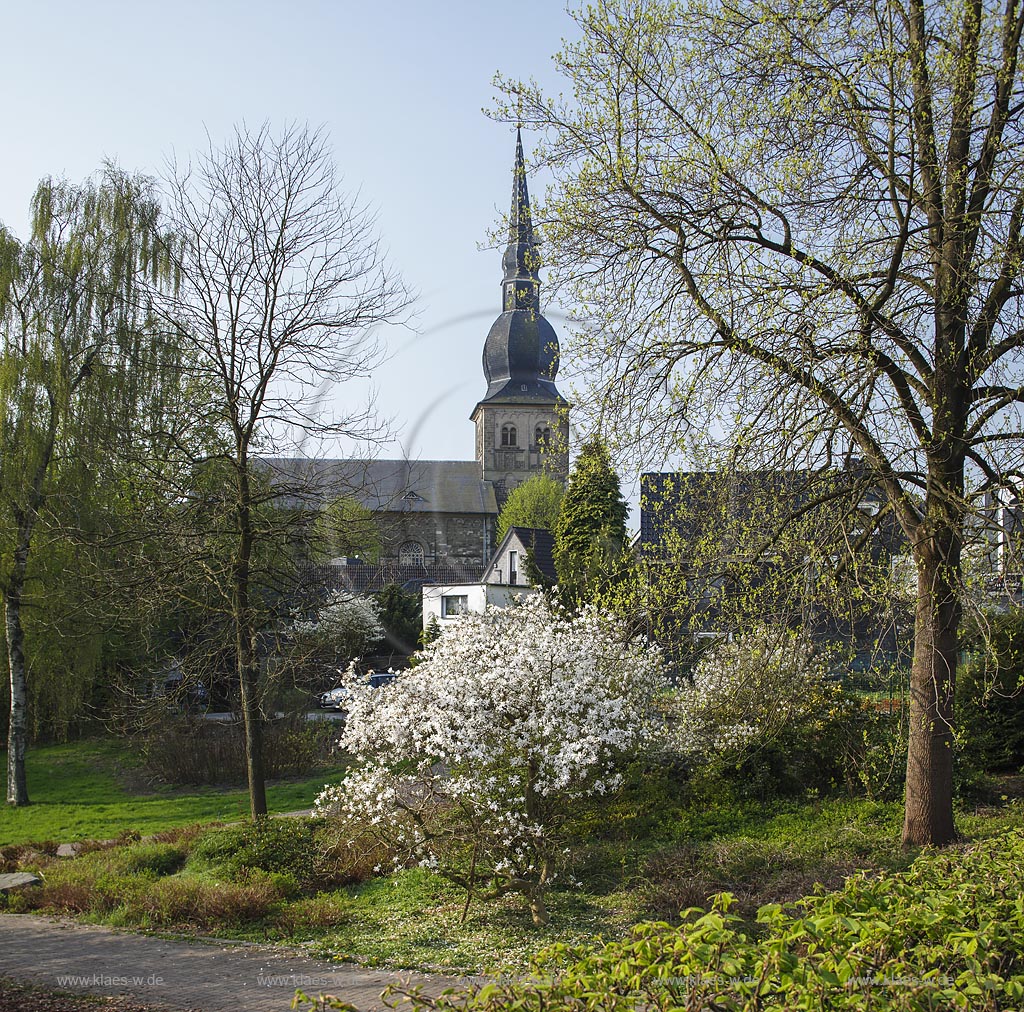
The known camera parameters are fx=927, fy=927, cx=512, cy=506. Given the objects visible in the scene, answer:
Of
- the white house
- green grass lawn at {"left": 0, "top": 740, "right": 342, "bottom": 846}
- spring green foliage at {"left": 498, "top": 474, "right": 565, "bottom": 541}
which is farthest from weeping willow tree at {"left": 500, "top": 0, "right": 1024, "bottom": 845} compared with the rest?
spring green foliage at {"left": 498, "top": 474, "right": 565, "bottom": 541}

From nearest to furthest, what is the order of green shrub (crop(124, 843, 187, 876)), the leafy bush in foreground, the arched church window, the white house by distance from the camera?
the leafy bush in foreground → green shrub (crop(124, 843, 187, 876)) → the white house → the arched church window

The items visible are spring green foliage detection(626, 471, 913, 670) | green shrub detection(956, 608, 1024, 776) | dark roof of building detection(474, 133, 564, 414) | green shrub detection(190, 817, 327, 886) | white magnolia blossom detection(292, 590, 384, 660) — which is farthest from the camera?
dark roof of building detection(474, 133, 564, 414)

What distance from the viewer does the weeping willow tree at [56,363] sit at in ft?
54.4

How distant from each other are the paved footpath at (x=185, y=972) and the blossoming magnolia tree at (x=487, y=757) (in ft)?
5.35

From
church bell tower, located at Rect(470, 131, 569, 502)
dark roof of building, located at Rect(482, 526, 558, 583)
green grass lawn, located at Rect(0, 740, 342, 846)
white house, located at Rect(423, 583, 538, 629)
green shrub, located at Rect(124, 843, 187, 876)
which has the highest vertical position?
church bell tower, located at Rect(470, 131, 569, 502)

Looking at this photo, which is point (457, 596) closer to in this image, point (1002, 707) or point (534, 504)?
point (534, 504)

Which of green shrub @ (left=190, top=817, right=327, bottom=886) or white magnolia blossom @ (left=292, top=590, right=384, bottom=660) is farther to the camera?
white magnolia blossom @ (left=292, top=590, right=384, bottom=660)

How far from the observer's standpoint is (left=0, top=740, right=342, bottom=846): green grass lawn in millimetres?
14203

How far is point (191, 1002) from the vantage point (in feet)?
19.2

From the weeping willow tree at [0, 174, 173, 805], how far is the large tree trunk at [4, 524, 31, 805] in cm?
2

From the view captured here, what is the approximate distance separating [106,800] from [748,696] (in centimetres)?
1175

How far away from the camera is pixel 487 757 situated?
8055 mm

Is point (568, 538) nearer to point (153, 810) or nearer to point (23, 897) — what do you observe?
point (153, 810)

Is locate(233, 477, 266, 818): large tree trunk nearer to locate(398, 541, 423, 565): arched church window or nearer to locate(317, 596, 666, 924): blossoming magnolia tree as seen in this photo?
locate(317, 596, 666, 924): blossoming magnolia tree
